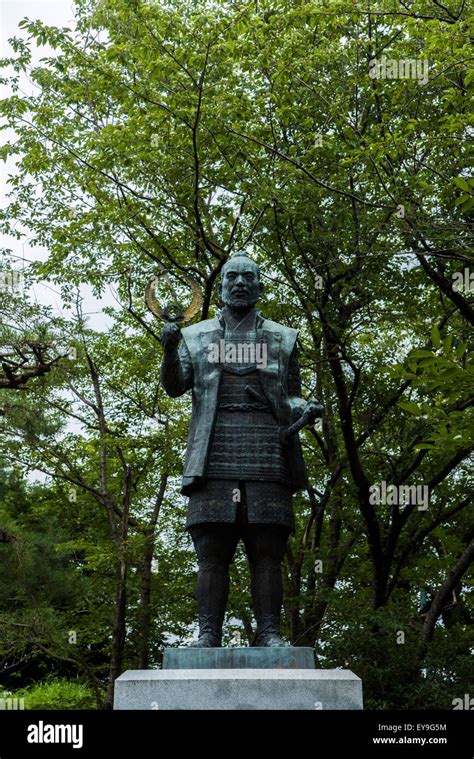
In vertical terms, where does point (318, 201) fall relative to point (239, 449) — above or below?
above


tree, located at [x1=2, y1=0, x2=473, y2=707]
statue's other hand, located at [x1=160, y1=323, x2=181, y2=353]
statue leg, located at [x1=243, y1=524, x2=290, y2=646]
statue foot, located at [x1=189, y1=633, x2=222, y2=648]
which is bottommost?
statue foot, located at [x1=189, y1=633, x2=222, y2=648]

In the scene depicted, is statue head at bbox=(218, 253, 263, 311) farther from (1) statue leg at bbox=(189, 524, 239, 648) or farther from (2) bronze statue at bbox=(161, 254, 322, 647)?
(1) statue leg at bbox=(189, 524, 239, 648)

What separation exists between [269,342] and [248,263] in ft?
1.85

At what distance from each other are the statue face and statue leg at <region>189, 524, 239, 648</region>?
1.57 meters

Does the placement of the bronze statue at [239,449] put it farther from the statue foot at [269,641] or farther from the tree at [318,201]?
the tree at [318,201]

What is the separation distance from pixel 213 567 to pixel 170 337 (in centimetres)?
150

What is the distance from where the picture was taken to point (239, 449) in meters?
6.40

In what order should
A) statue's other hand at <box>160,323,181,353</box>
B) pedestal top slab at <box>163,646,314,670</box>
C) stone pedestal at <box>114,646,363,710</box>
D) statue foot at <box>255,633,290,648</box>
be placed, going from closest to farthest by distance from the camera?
stone pedestal at <box>114,646,363,710</box>
pedestal top slab at <box>163,646,314,670</box>
statue foot at <box>255,633,290,648</box>
statue's other hand at <box>160,323,181,353</box>

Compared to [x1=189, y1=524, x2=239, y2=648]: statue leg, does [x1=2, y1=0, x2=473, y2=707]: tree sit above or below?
above

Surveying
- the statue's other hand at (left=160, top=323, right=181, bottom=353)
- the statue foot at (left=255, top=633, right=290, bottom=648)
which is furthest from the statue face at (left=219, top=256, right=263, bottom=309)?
the statue foot at (left=255, top=633, right=290, bottom=648)

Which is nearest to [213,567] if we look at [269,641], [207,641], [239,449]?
[207,641]

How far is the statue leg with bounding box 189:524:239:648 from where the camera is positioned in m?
6.27

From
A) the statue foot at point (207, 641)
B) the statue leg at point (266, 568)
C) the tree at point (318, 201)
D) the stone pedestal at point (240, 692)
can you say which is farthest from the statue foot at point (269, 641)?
the tree at point (318, 201)

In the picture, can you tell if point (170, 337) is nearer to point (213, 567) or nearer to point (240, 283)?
point (240, 283)
